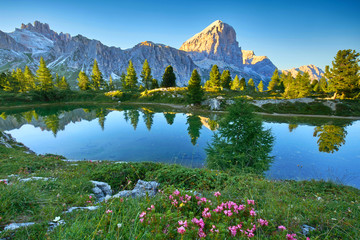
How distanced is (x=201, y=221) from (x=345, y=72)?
202 feet

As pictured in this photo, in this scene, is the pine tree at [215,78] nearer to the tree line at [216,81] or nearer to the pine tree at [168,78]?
the tree line at [216,81]

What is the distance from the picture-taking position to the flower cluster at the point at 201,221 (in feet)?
6.18

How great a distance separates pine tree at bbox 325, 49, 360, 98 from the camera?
4031 centimetres

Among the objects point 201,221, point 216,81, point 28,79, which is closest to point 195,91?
point 216,81

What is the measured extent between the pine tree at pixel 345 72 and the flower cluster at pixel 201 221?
60589 millimetres

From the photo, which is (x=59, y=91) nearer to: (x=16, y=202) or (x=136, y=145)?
(x=136, y=145)

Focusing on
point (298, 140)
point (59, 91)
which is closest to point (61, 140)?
point (298, 140)

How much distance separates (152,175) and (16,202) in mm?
4118

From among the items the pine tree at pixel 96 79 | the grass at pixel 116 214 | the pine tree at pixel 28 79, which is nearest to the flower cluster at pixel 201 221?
the grass at pixel 116 214

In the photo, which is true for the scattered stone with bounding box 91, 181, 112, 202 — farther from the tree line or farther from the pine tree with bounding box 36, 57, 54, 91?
the pine tree with bounding box 36, 57, 54, 91

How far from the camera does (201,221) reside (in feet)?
6.63

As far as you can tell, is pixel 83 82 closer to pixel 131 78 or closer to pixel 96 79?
pixel 96 79

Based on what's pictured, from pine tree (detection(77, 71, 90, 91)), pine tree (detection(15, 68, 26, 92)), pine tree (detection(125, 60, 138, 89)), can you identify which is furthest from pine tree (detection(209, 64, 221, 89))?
pine tree (detection(15, 68, 26, 92))

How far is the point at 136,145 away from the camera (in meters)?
17.8
